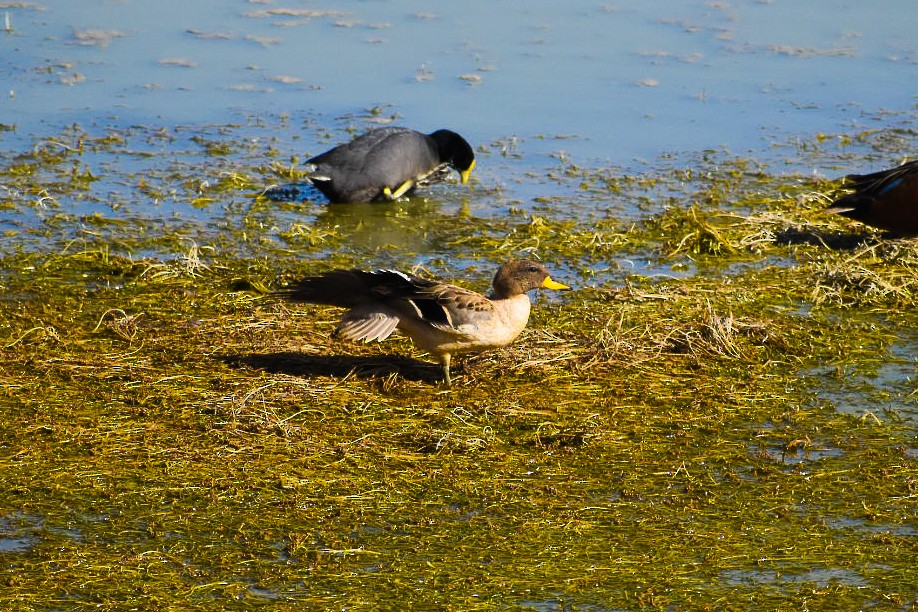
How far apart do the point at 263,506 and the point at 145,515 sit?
453 mm

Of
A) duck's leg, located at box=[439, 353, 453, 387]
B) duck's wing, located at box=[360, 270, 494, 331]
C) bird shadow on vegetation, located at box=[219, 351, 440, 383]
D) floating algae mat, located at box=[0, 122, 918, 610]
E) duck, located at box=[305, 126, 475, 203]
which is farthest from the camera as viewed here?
duck, located at box=[305, 126, 475, 203]

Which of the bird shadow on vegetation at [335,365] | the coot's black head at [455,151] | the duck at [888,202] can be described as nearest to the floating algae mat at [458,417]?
the bird shadow on vegetation at [335,365]

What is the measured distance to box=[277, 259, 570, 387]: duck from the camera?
6234 mm

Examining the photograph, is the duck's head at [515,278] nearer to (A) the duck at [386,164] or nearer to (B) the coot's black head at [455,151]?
(A) the duck at [386,164]

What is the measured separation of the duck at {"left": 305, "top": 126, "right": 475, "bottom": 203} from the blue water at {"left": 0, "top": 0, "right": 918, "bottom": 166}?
933 mm

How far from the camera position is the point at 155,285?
25.7ft

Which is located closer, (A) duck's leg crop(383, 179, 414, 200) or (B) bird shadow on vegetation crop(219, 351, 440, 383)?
(B) bird shadow on vegetation crop(219, 351, 440, 383)

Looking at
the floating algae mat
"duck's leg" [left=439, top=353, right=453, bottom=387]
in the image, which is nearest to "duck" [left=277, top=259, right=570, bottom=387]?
"duck's leg" [left=439, top=353, right=453, bottom=387]

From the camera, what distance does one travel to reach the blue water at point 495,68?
11859mm

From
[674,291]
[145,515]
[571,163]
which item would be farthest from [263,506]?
[571,163]

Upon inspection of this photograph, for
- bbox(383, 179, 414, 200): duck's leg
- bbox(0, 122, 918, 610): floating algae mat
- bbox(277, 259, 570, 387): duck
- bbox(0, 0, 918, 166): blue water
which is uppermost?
bbox(0, 0, 918, 166): blue water

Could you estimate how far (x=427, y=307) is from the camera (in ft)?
20.6

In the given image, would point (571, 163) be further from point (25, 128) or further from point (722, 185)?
point (25, 128)

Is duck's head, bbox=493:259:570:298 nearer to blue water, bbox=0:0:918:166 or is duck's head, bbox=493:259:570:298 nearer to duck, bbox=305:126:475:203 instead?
duck, bbox=305:126:475:203
